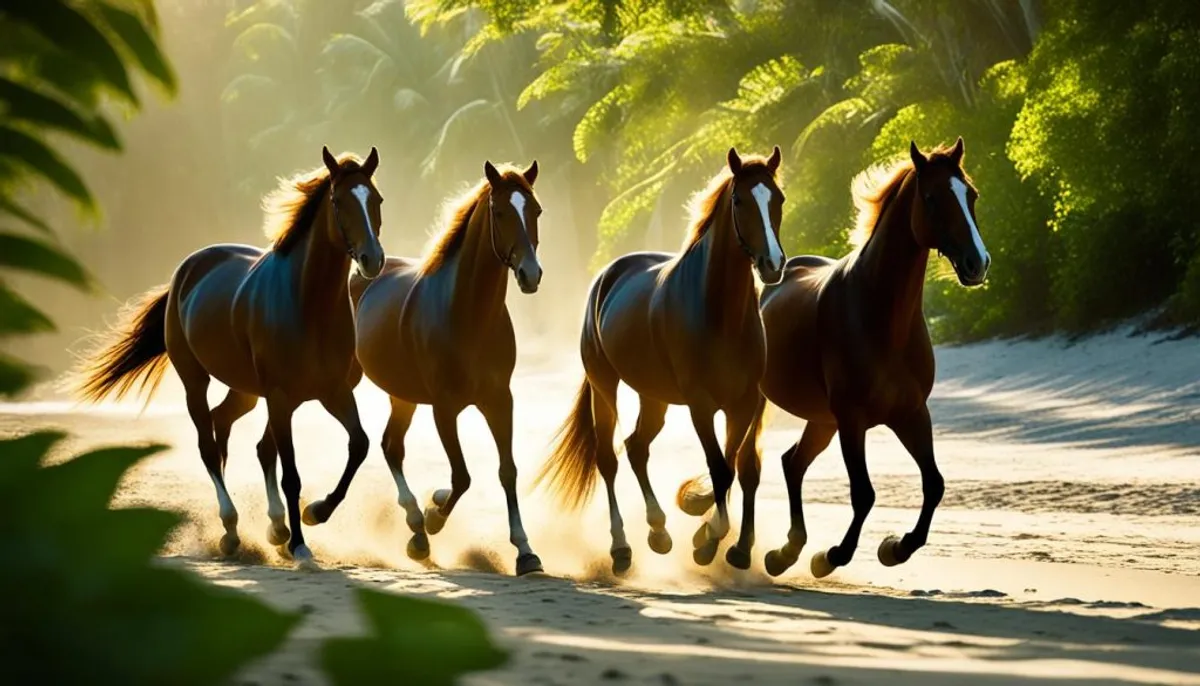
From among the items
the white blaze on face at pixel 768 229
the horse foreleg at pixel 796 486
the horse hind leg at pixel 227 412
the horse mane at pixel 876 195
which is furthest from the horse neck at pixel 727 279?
the horse hind leg at pixel 227 412

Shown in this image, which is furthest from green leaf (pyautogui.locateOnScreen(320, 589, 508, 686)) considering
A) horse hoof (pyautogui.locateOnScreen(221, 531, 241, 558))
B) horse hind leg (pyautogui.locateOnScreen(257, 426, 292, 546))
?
horse hoof (pyautogui.locateOnScreen(221, 531, 241, 558))

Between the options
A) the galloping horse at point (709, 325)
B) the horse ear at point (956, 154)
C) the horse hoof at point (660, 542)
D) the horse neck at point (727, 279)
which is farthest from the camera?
the horse hoof at point (660, 542)

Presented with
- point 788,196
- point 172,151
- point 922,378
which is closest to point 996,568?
point 922,378

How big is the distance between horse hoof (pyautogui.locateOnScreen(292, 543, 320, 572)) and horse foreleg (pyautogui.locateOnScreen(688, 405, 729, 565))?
1885mm

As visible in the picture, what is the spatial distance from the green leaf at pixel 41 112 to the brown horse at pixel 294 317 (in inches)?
287

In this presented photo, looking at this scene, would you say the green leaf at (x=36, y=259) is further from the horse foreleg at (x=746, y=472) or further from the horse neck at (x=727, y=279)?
the horse foreleg at (x=746, y=472)

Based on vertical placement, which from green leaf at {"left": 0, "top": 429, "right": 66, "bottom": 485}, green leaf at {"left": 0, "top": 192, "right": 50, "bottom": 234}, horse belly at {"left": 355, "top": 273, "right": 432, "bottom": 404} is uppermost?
horse belly at {"left": 355, "top": 273, "right": 432, "bottom": 404}

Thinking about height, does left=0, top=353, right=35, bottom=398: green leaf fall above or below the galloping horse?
below

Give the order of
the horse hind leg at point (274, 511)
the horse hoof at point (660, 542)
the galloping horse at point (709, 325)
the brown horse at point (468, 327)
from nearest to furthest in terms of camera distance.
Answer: the galloping horse at point (709, 325), the brown horse at point (468, 327), the horse hoof at point (660, 542), the horse hind leg at point (274, 511)

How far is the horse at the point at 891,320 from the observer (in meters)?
7.35

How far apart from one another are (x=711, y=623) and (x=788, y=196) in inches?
790

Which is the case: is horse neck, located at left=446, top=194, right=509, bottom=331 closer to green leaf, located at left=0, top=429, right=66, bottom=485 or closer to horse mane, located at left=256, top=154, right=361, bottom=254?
horse mane, located at left=256, top=154, right=361, bottom=254

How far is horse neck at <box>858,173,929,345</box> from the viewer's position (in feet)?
24.8

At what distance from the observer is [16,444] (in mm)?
523
